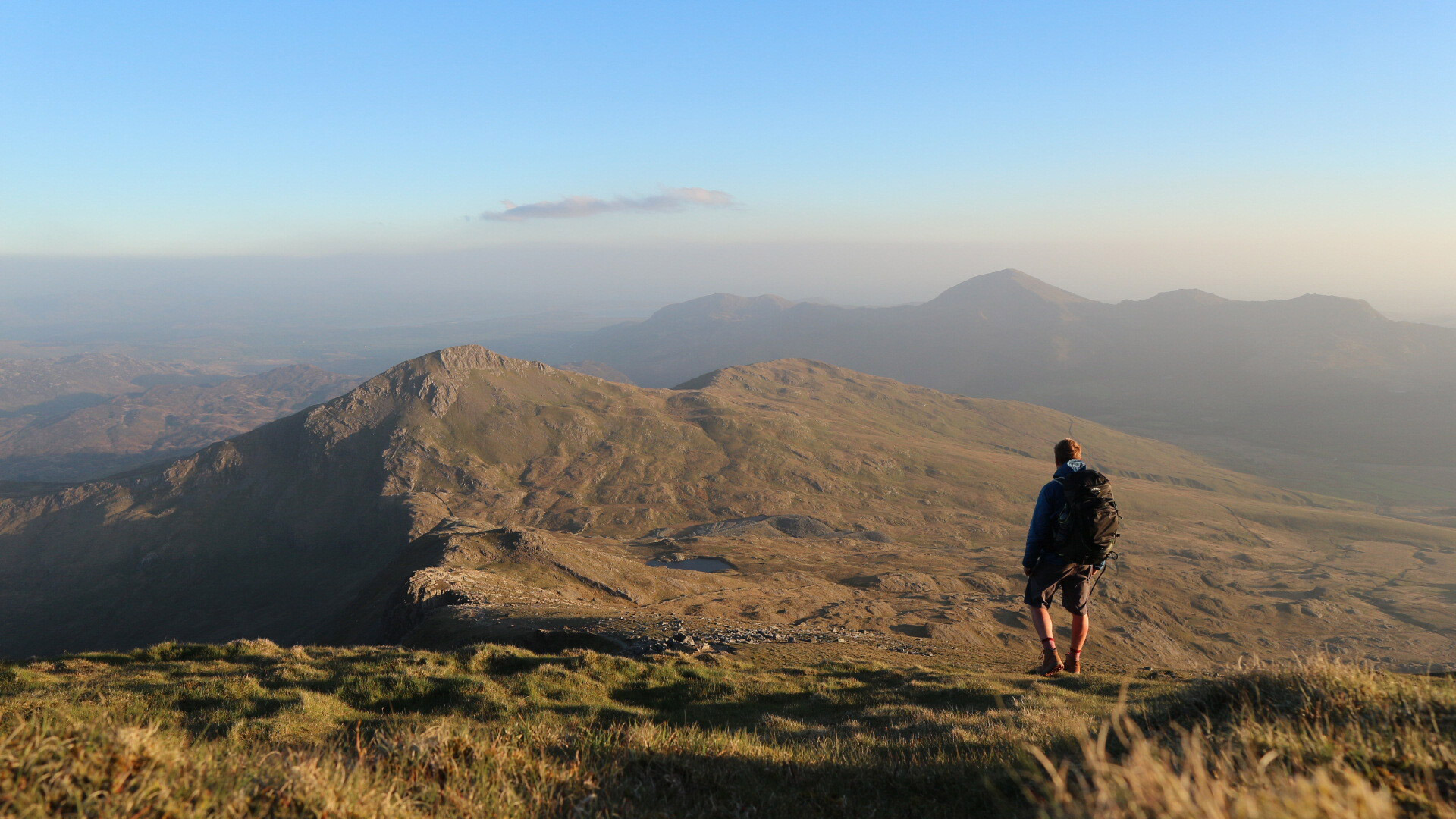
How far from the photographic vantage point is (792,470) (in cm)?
16262

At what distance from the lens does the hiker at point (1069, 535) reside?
1148 cm

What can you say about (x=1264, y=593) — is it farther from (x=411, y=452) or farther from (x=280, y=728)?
(x=411, y=452)

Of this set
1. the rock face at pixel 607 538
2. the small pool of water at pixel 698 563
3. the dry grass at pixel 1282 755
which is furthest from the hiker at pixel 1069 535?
the small pool of water at pixel 698 563

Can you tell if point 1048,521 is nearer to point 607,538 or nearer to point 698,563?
point 698,563

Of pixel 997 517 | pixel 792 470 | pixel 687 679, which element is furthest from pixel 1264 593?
pixel 687 679

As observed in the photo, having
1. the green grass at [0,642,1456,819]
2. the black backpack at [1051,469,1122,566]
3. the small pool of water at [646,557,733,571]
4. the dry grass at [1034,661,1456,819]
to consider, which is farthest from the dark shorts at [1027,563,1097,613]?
the small pool of water at [646,557,733,571]

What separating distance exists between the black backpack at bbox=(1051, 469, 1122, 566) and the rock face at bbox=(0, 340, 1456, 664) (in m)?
22.3

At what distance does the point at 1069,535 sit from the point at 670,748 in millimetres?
8276

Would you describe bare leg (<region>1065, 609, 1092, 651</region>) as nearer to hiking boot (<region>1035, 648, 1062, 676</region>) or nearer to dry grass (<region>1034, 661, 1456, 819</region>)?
hiking boot (<region>1035, 648, 1062, 676</region>)

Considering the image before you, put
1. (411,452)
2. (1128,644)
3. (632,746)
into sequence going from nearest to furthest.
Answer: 1. (632,746)
2. (1128,644)
3. (411,452)

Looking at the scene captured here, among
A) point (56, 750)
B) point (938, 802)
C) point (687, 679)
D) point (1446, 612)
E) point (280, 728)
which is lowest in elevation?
point (1446, 612)

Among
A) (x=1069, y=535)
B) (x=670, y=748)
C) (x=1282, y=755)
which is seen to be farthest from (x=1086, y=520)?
(x=670, y=748)

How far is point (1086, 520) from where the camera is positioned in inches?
450

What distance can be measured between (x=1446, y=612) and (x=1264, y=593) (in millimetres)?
26039
